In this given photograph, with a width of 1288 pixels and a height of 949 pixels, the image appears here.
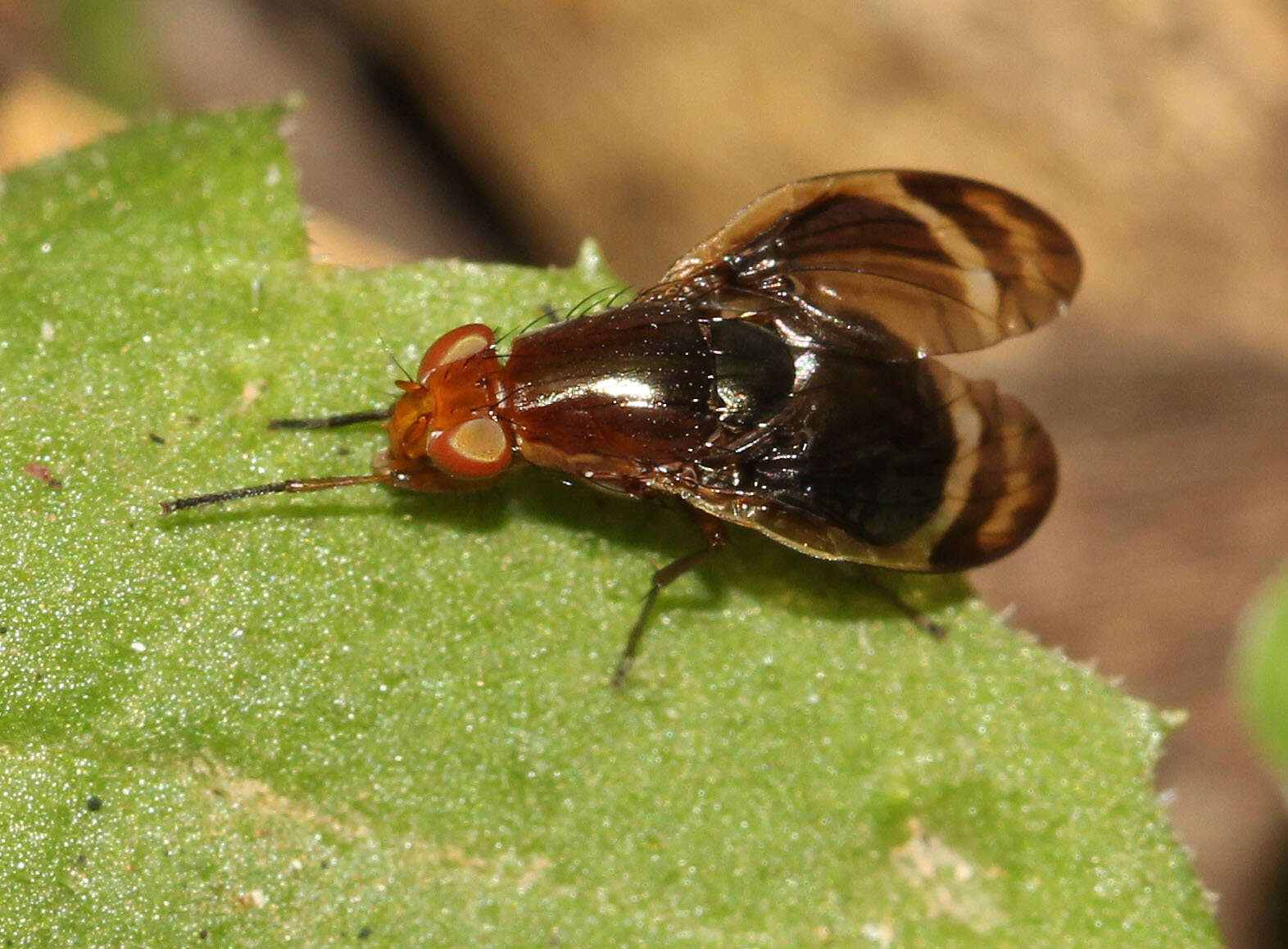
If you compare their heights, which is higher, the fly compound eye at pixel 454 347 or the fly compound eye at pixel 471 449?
the fly compound eye at pixel 454 347

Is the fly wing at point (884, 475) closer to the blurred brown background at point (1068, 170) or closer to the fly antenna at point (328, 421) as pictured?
the fly antenna at point (328, 421)

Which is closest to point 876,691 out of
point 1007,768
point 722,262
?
point 1007,768

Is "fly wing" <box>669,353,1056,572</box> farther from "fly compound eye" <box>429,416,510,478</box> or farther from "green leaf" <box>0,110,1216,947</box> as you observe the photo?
"fly compound eye" <box>429,416,510,478</box>

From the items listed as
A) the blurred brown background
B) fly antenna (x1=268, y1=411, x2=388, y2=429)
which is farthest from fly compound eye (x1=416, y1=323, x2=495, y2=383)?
the blurred brown background

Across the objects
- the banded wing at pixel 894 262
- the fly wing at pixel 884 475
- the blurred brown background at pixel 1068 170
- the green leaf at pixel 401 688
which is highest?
the blurred brown background at pixel 1068 170

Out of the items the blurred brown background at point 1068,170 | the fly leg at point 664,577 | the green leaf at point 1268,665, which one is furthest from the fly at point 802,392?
the blurred brown background at point 1068,170

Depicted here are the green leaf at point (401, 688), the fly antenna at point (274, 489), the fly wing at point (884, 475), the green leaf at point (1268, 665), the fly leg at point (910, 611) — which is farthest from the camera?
the green leaf at point (1268, 665)

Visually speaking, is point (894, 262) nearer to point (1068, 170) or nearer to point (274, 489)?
point (274, 489)

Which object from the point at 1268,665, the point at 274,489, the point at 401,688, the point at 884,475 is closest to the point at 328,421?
the point at 274,489
